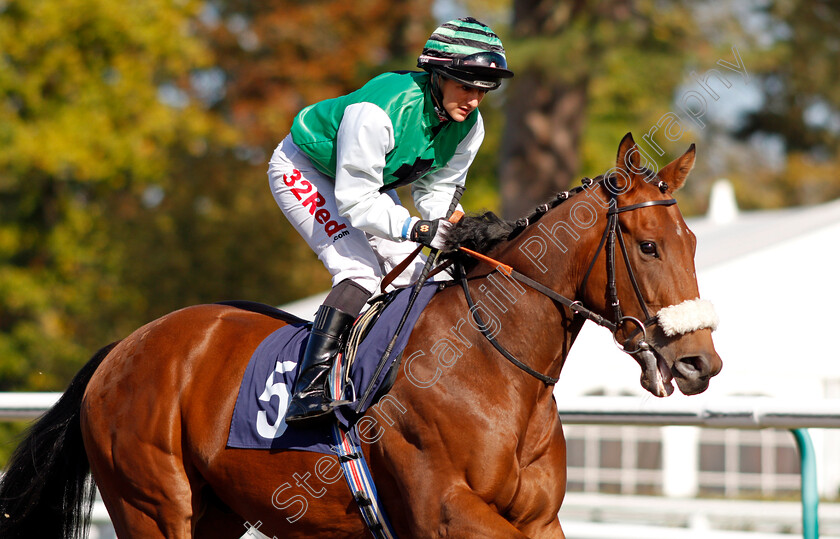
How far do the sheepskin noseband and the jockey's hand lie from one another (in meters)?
0.85

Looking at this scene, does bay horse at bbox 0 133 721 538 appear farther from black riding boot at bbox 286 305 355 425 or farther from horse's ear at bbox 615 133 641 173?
black riding boot at bbox 286 305 355 425

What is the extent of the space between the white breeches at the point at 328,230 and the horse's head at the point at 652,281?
922 mm

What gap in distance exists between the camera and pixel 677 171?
3518 millimetres

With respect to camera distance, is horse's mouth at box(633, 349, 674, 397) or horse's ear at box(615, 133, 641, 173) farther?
horse's ear at box(615, 133, 641, 173)

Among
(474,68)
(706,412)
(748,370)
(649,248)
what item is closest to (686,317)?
(649,248)

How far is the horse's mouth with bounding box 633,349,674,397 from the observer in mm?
3266

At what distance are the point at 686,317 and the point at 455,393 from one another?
815 mm

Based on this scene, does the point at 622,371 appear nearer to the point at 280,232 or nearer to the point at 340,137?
the point at 340,137

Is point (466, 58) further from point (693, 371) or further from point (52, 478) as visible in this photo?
point (52, 478)

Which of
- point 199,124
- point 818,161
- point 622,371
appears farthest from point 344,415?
point 818,161

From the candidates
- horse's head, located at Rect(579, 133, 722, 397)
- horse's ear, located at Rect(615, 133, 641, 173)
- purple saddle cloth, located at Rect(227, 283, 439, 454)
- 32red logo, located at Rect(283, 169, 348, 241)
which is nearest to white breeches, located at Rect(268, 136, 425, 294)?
32red logo, located at Rect(283, 169, 348, 241)

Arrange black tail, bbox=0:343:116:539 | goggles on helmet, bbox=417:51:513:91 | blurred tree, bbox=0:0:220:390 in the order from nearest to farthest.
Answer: goggles on helmet, bbox=417:51:513:91, black tail, bbox=0:343:116:539, blurred tree, bbox=0:0:220:390

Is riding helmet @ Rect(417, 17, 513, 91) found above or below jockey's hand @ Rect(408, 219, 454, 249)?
above

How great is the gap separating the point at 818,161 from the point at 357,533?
3132 cm
